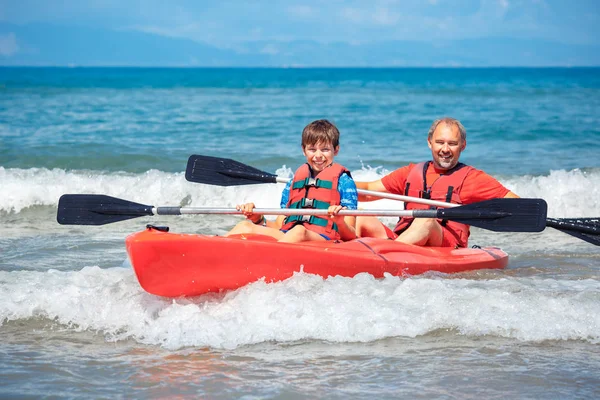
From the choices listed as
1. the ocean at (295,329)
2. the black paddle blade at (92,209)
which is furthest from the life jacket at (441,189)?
the black paddle blade at (92,209)

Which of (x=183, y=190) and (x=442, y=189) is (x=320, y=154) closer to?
(x=442, y=189)

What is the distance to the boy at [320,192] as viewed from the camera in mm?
4570

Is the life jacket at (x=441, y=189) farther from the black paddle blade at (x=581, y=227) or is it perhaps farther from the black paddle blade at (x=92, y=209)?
the black paddle blade at (x=92, y=209)

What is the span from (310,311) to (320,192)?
89 cm

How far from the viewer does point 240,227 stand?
4535 mm

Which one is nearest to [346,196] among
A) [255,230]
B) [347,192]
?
[347,192]

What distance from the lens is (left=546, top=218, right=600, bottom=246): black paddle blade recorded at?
482 cm

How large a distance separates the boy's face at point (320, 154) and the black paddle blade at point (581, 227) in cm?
143

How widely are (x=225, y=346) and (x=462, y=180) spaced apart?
84.4 inches

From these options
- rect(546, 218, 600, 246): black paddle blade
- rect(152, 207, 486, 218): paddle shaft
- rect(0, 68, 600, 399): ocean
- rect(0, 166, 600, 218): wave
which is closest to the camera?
rect(0, 68, 600, 399): ocean

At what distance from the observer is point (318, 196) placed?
15.1 ft

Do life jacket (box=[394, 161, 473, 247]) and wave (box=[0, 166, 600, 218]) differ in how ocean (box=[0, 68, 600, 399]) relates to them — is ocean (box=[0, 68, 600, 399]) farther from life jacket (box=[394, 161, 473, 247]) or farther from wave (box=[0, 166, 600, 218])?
wave (box=[0, 166, 600, 218])

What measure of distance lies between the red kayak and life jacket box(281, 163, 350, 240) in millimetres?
188

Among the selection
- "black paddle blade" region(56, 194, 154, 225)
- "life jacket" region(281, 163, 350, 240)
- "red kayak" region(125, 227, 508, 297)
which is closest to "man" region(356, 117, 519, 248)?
"red kayak" region(125, 227, 508, 297)
